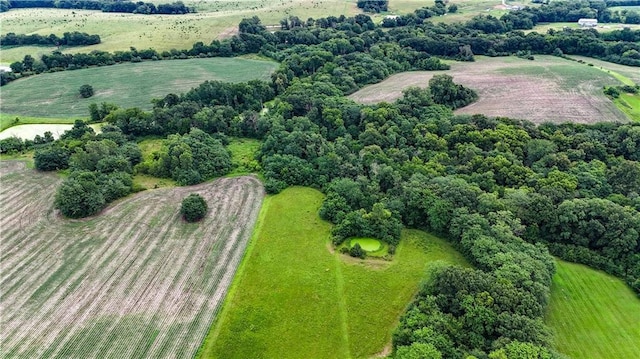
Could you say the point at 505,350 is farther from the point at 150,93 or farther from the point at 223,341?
the point at 150,93

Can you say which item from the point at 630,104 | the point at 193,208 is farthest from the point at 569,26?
the point at 193,208

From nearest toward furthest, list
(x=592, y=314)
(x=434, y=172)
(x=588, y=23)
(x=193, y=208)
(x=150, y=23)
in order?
(x=592, y=314) → (x=193, y=208) → (x=434, y=172) → (x=588, y=23) → (x=150, y=23)

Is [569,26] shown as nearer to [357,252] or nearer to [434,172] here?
[434,172]

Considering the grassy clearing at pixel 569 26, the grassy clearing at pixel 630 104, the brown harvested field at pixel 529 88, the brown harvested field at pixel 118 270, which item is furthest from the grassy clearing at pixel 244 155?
the grassy clearing at pixel 569 26

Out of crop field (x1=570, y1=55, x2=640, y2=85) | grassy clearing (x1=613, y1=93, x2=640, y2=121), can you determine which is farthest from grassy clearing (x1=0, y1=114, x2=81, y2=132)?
crop field (x1=570, y1=55, x2=640, y2=85)


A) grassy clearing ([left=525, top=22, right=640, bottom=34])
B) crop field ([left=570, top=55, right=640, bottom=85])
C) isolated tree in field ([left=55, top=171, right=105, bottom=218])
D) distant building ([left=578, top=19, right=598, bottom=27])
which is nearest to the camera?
isolated tree in field ([left=55, top=171, right=105, bottom=218])

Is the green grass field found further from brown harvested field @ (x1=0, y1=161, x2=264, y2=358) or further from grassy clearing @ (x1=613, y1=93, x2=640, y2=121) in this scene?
grassy clearing @ (x1=613, y1=93, x2=640, y2=121)

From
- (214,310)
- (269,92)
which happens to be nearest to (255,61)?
(269,92)
